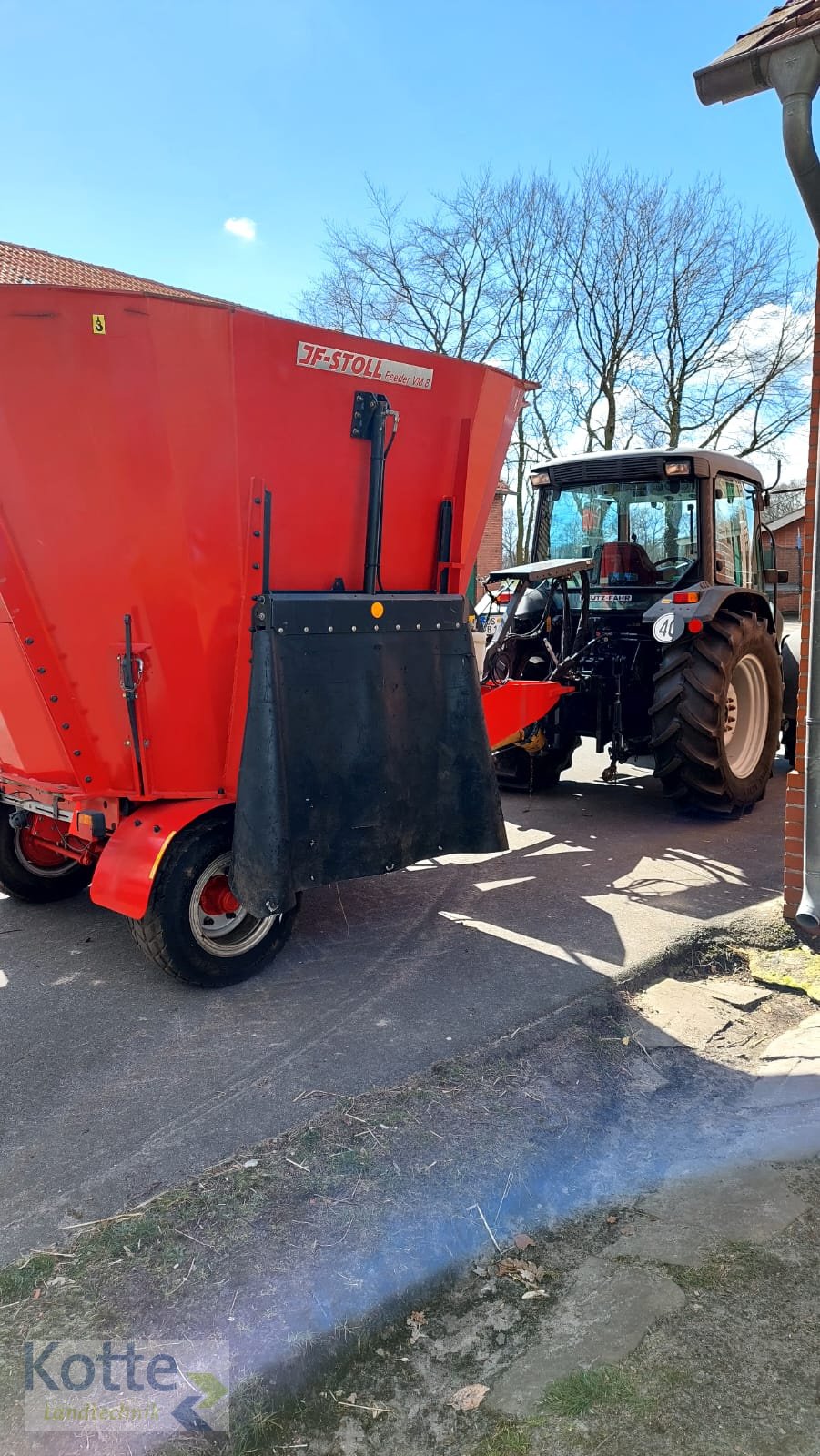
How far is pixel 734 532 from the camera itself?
267 inches

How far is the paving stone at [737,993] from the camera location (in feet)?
11.9

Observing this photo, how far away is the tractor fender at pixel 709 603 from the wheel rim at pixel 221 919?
338 cm

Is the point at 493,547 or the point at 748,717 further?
the point at 493,547

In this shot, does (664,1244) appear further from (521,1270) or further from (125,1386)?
(125,1386)

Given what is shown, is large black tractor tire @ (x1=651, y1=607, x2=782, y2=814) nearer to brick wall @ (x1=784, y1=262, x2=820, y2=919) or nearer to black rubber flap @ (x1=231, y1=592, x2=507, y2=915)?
brick wall @ (x1=784, y1=262, x2=820, y2=919)

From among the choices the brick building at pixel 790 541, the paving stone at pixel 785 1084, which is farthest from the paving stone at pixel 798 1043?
the brick building at pixel 790 541

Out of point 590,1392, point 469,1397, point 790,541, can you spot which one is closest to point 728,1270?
point 590,1392

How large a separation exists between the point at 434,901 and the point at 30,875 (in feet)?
6.80

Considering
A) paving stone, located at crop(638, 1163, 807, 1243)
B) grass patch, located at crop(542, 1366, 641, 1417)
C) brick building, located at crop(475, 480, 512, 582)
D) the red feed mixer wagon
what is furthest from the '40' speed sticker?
brick building, located at crop(475, 480, 512, 582)

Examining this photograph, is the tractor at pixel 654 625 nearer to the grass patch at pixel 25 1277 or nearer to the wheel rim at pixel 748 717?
the wheel rim at pixel 748 717

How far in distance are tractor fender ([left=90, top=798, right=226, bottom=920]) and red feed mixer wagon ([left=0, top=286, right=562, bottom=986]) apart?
0.04ft

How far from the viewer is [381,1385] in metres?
1.90

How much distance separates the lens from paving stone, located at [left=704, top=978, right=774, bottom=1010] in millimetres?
3629

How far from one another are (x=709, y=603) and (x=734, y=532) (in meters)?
1.16
